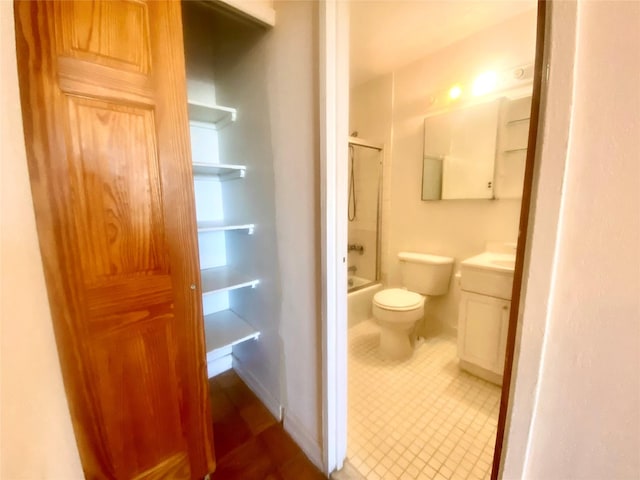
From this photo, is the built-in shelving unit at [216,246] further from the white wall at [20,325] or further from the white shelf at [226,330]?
the white wall at [20,325]

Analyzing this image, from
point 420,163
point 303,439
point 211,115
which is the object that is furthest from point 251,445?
point 420,163

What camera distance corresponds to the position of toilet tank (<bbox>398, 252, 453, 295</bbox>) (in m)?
2.12

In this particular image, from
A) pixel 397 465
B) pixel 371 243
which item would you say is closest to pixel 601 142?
pixel 397 465

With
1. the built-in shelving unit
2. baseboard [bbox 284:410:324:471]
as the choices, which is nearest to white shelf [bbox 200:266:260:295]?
the built-in shelving unit

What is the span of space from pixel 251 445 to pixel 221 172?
1.55 metres

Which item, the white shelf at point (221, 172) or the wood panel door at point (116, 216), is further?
the white shelf at point (221, 172)

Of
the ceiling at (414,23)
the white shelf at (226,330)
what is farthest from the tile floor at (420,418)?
the ceiling at (414,23)

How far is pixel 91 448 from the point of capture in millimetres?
866

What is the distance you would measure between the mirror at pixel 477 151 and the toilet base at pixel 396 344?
1146 mm

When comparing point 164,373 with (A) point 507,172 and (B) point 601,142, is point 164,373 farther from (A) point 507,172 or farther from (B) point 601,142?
(A) point 507,172

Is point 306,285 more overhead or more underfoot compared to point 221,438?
more overhead

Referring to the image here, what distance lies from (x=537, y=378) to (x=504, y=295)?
116 cm

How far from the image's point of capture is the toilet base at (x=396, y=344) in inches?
76.6

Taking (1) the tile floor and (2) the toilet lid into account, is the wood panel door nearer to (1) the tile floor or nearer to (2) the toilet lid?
(1) the tile floor
